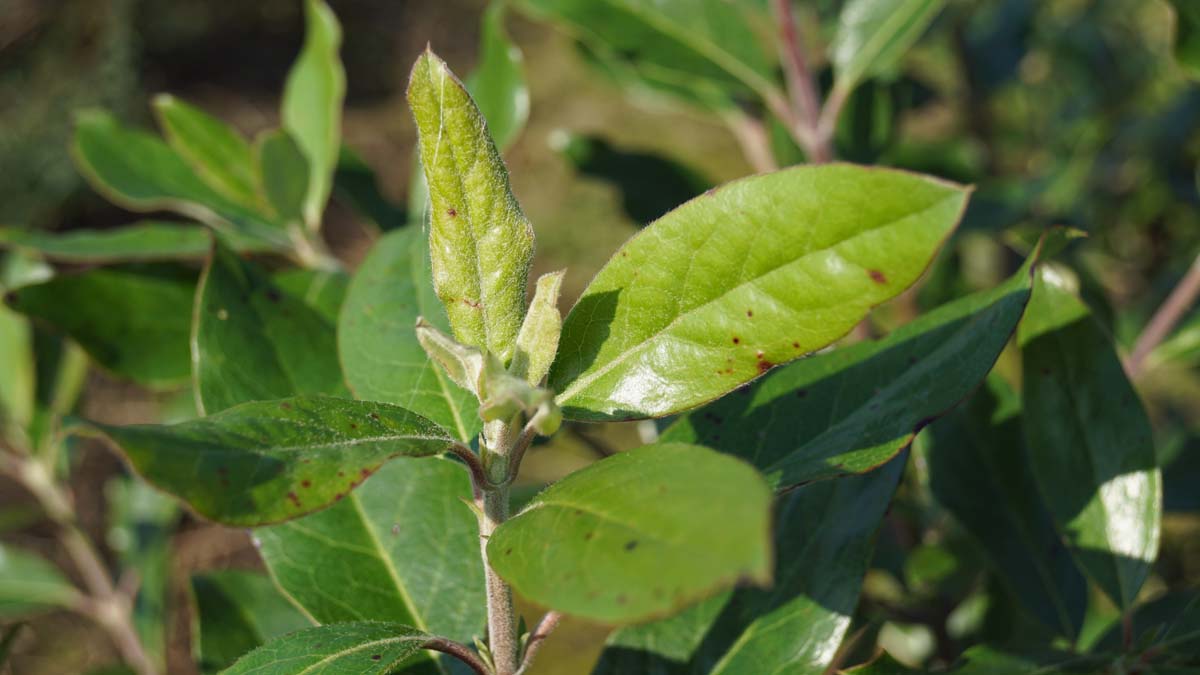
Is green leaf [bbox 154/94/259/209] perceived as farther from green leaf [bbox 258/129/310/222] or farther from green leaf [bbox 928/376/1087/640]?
green leaf [bbox 928/376/1087/640]

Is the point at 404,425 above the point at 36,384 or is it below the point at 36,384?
above

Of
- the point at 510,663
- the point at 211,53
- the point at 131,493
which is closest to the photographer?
the point at 510,663

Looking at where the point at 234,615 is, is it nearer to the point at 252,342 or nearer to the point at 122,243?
the point at 252,342

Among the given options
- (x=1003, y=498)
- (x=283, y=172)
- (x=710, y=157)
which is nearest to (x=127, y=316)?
(x=283, y=172)

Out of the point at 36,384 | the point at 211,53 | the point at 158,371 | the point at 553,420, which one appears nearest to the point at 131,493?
the point at 36,384

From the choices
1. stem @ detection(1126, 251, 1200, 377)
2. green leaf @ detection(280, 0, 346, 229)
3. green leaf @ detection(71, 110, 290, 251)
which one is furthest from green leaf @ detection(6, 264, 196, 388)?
stem @ detection(1126, 251, 1200, 377)

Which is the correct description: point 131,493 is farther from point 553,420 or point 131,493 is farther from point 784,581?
point 553,420
